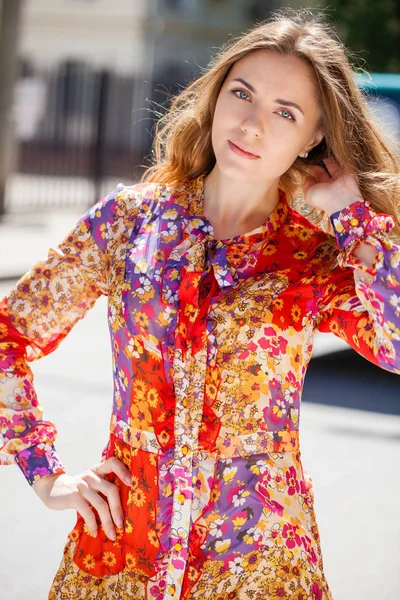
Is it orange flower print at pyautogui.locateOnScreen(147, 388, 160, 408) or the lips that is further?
the lips

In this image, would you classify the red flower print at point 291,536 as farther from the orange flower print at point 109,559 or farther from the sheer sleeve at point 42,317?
the sheer sleeve at point 42,317

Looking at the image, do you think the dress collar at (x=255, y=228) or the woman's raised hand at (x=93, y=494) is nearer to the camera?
the woman's raised hand at (x=93, y=494)

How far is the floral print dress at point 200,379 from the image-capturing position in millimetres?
2076

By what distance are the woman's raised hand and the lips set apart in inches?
28.2

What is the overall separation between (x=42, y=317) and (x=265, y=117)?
26.1 inches

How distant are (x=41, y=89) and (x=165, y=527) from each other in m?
17.5

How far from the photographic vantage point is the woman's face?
2240mm

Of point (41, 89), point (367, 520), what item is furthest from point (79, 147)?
point (367, 520)

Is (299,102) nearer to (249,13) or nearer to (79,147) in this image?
(79,147)

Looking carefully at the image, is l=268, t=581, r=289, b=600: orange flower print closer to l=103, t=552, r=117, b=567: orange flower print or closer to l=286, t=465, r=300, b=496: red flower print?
l=286, t=465, r=300, b=496: red flower print

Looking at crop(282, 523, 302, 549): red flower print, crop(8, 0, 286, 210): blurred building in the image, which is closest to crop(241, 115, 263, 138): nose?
crop(282, 523, 302, 549): red flower print

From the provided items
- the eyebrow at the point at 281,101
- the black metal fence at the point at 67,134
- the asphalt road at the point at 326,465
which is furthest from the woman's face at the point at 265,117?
the black metal fence at the point at 67,134

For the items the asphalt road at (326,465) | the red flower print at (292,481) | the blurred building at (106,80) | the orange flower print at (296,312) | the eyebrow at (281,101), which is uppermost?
the blurred building at (106,80)

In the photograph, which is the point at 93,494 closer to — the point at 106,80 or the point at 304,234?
the point at 304,234
